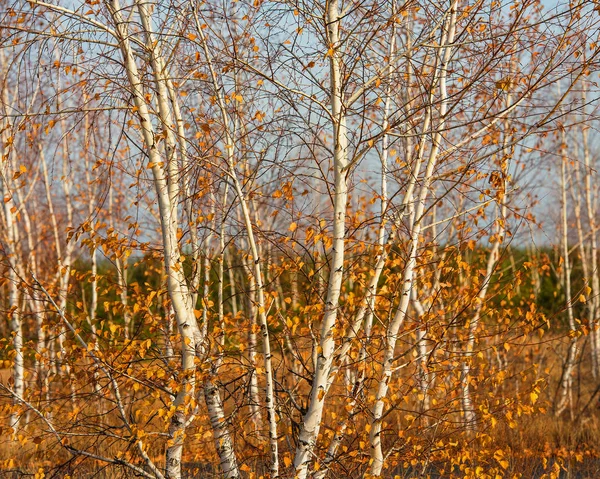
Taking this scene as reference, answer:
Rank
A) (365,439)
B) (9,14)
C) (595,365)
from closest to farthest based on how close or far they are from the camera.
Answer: (9,14), (365,439), (595,365)

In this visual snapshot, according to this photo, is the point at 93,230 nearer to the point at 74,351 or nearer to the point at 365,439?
the point at 74,351

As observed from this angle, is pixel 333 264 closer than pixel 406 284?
Yes

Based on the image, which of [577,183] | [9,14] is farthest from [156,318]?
[577,183]

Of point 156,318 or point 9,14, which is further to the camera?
point 156,318

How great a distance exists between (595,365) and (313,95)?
845 cm

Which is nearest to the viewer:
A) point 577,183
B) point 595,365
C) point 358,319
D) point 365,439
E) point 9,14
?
point 9,14

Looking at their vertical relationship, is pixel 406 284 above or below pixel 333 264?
below

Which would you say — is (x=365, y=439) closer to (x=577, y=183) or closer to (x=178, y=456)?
(x=178, y=456)

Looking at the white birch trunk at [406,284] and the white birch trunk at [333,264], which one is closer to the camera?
the white birch trunk at [333,264]

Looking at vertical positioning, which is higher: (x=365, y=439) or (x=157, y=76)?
(x=157, y=76)

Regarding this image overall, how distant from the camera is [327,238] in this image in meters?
4.37

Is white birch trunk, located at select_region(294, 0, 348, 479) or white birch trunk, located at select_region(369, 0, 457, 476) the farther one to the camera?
white birch trunk, located at select_region(369, 0, 457, 476)

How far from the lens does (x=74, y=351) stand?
4391 millimetres

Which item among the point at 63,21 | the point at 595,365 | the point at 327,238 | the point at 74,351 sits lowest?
the point at 595,365
